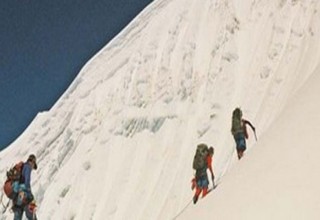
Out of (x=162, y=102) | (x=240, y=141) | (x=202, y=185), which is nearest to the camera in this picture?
(x=202, y=185)

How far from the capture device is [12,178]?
432 centimetres

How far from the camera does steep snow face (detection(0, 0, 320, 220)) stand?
4371 millimetres

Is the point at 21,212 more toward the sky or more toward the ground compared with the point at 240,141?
more toward the sky

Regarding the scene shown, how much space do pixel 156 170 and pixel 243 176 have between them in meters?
0.88

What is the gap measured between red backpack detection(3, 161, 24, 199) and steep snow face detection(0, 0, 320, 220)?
56 mm

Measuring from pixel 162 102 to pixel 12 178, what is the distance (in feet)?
3.64

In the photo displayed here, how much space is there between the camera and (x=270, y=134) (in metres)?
3.96

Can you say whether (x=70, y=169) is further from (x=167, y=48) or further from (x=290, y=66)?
(x=290, y=66)

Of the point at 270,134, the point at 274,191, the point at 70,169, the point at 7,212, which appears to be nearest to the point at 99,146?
the point at 70,169

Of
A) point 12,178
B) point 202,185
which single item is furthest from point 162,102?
point 12,178

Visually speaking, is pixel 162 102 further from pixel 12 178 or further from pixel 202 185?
pixel 12 178

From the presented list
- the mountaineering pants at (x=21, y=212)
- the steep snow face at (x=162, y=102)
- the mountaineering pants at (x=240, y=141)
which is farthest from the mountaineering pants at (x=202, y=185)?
the mountaineering pants at (x=21, y=212)

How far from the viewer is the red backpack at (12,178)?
4.21 m

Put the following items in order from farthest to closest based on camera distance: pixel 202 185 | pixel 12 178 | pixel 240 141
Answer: pixel 12 178, pixel 240 141, pixel 202 185
